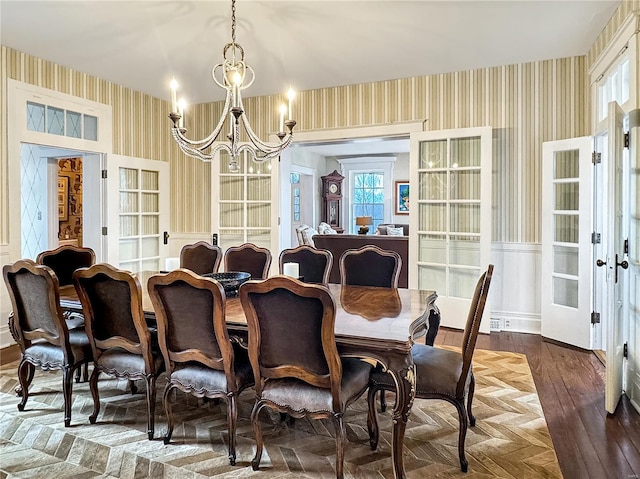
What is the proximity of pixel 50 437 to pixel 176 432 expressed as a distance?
66 cm

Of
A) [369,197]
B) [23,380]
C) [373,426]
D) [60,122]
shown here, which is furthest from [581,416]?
[369,197]

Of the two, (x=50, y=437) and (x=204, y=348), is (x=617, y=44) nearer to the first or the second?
(x=204, y=348)

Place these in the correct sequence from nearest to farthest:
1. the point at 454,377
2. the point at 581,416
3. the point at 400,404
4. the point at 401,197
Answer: the point at 400,404
the point at 454,377
the point at 581,416
the point at 401,197

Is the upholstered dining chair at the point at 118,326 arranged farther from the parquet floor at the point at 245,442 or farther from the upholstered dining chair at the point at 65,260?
the upholstered dining chair at the point at 65,260

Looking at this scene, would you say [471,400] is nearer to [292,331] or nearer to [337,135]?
[292,331]

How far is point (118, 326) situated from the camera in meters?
2.50

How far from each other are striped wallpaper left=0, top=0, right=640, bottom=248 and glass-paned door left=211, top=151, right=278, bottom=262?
532 mm

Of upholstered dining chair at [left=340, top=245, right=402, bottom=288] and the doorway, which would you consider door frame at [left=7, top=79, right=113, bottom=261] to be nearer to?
the doorway

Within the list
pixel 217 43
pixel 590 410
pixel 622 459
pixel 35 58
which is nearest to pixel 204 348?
pixel 622 459

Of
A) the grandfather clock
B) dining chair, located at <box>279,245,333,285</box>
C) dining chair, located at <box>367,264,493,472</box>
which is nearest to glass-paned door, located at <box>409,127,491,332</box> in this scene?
dining chair, located at <box>279,245,333,285</box>

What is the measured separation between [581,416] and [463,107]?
3233 mm

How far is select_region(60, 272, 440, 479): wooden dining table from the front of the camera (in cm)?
196

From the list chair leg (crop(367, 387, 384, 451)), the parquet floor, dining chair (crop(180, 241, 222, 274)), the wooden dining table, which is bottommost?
the parquet floor

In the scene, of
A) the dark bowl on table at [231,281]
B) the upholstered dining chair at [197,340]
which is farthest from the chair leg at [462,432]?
the dark bowl on table at [231,281]
